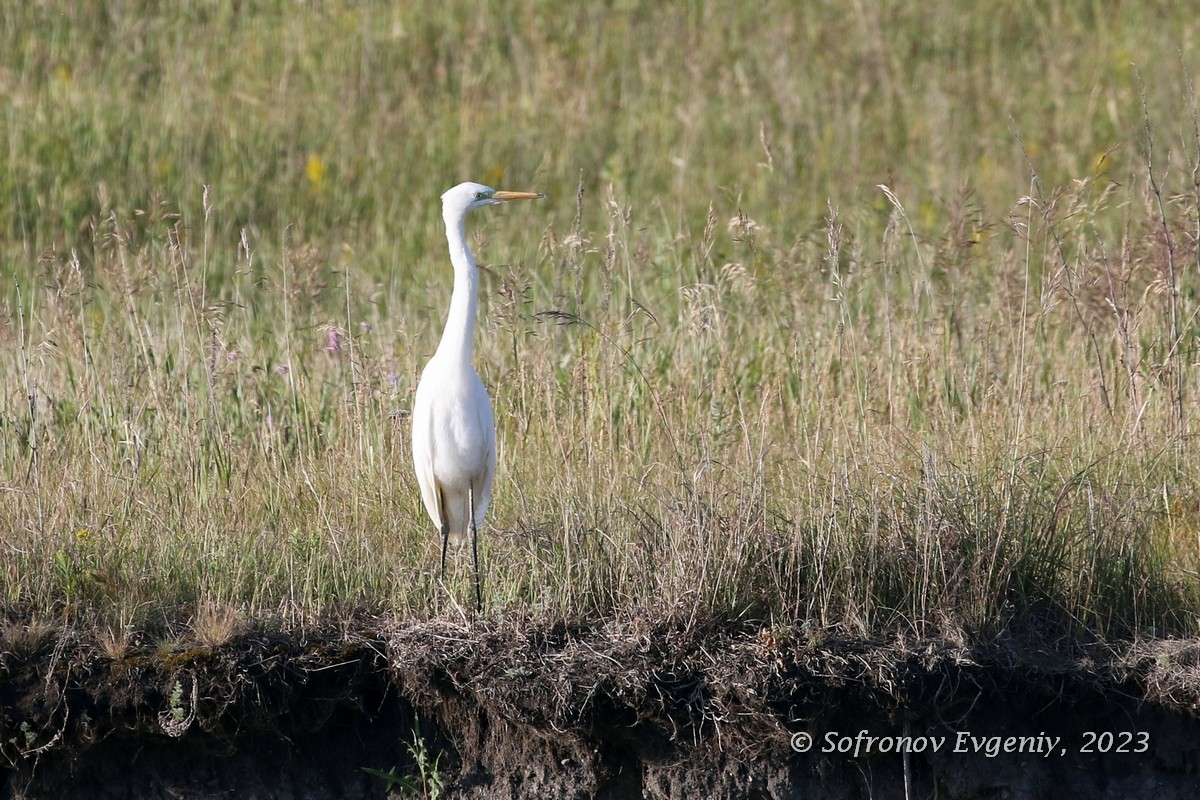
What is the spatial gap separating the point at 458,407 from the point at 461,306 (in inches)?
10.7

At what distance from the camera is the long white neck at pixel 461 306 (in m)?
3.36

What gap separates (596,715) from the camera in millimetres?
3295

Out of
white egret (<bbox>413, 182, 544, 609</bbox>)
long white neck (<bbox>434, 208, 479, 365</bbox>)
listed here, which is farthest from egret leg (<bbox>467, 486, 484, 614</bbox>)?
long white neck (<bbox>434, 208, 479, 365</bbox>)

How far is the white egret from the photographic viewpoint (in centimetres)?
338

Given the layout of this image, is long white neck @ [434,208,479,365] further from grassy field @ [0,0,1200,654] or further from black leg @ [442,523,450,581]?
black leg @ [442,523,450,581]

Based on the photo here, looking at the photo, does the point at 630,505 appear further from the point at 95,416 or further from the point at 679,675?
the point at 95,416

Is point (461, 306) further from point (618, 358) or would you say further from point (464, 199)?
point (618, 358)

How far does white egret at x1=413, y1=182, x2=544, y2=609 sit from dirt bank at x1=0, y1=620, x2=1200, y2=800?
33 centimetres

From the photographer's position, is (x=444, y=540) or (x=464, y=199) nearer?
(x=464, y=199)

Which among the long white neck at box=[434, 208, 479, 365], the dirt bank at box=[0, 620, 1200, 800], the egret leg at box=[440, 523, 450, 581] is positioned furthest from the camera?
the egret leg at box=[440, 523, 450, 581]

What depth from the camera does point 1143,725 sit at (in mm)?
3369

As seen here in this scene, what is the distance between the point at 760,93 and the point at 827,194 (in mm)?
1320

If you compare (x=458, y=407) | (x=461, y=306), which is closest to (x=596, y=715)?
(x=458, y=407)

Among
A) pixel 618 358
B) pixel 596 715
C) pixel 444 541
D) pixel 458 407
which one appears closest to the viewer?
pixel 596 715
